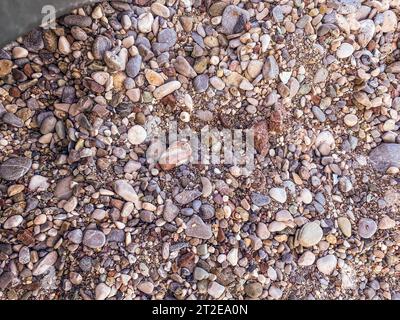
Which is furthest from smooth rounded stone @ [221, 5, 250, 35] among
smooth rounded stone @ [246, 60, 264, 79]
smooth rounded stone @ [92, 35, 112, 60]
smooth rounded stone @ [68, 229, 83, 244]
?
smooth rounded stone @ [68, 229, 83, 244]

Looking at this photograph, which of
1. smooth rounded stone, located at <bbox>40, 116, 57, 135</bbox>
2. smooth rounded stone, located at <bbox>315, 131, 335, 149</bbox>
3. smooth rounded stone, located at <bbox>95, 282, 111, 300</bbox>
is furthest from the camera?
smooth rounded stone, located at <bbox>315, 131, 335, 149</bbox>

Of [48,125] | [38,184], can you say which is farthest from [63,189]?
[48,125]

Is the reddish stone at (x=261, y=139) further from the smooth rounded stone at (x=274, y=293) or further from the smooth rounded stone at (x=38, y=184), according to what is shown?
the smooth rounded stone at (x=38, y=184)

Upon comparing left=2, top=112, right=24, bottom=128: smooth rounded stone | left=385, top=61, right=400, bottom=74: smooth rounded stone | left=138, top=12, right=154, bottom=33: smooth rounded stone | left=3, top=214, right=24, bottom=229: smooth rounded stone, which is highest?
left=138, top=12, right=154, bottom=33: smooth rounded stone

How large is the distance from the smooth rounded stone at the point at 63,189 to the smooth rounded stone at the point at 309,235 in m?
0.60

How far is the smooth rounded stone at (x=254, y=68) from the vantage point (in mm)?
1408

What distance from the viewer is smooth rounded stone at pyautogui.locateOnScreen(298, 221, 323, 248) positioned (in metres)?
1.33

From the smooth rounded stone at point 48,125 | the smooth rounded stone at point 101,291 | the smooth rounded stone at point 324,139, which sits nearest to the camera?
the smooth rounded stone at point 101,291

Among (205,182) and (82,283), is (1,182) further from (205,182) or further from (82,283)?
(205,182)

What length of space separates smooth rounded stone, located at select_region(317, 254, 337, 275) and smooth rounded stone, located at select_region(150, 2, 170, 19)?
78cm

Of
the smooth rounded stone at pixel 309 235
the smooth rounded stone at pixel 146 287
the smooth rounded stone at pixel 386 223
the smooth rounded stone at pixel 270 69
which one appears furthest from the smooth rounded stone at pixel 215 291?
the smooth rounded stone at pixel 270 69

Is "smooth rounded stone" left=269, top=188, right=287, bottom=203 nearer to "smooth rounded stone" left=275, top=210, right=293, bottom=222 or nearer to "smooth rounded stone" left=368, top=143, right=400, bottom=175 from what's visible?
"smooth rounded stone" left=275, top=210, right=293, bottom=222
